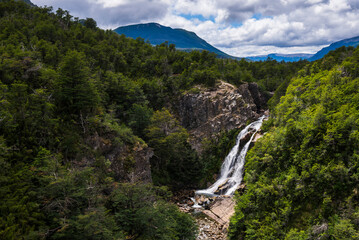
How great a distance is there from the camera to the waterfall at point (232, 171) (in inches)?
1490

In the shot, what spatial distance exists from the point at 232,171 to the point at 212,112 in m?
15.4

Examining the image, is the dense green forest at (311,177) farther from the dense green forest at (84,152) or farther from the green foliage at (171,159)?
the green foliage at (171,159)

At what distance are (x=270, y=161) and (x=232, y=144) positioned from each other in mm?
21241

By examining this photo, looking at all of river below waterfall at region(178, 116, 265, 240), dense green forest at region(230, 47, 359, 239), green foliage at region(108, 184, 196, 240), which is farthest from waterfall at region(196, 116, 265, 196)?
green foliage at region(108, 184, 196, 240)

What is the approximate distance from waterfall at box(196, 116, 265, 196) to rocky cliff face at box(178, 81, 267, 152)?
489 cm

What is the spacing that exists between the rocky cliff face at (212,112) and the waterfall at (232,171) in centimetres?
489

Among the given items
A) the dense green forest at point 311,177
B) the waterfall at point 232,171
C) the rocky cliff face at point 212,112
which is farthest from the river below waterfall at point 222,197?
the dense green forest at point 311,177

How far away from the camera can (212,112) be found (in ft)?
166

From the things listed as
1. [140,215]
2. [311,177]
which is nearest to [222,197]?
[311,177]

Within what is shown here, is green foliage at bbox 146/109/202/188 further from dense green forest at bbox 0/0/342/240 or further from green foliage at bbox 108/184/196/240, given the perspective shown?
green foliage at bbox 108/184/196/240

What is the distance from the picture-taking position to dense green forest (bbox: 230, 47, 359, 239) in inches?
682

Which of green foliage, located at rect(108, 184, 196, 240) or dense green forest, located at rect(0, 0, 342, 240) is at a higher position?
dense green forest, located at rect(0, 0, 342, 240)

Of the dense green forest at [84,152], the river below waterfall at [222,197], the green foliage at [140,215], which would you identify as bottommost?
the river below waterfall at [222,197]

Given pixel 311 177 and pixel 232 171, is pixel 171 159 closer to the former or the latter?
pixel 232 171
